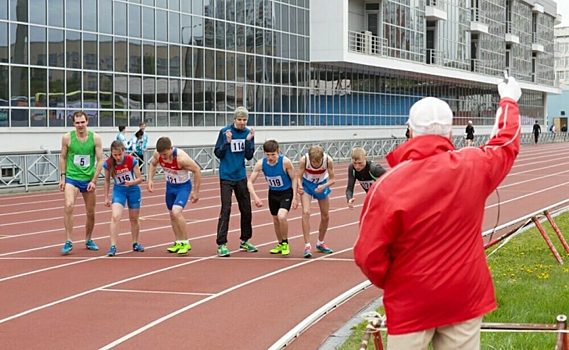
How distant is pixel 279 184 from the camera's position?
44.3 ft

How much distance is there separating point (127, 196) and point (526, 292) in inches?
249

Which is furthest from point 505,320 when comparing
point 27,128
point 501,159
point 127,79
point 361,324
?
point 127,79

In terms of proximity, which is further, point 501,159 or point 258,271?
point 258,271

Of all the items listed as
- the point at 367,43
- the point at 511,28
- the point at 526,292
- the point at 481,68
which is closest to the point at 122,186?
the point at 526,292

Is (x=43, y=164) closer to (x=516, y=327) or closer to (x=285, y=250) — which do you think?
(x=285, y=250)

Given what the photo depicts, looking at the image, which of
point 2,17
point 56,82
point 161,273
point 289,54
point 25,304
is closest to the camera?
point 25,304

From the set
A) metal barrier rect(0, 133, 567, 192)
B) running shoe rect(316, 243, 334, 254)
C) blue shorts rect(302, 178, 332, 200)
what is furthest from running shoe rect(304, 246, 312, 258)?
metal barrier rect(0, 133, 567, 192)

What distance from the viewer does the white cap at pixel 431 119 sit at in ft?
14.0

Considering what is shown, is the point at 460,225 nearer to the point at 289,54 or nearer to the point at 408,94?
the point at 289,54

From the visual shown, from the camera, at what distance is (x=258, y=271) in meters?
12.2

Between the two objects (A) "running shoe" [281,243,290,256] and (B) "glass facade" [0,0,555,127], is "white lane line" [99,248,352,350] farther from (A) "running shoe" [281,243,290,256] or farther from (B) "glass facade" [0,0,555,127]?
(B) "glass facade" [0,0,555,127]

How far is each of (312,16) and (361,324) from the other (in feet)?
145

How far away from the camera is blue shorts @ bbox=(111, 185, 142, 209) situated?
14.1m

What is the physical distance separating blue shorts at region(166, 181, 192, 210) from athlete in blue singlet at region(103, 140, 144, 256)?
454mm
